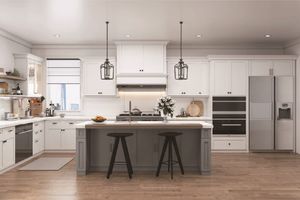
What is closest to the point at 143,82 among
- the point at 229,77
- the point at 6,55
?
Result: the point at 229,77

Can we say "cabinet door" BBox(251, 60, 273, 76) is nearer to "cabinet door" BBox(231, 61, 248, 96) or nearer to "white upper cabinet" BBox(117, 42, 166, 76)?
"cabinet door" BBox(231, 61, 248, 96)

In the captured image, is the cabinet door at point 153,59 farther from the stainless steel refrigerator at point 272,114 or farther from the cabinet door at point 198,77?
the stainless steel refrigerator at point 272,114

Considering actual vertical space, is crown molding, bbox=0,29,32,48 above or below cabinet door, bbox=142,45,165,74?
above

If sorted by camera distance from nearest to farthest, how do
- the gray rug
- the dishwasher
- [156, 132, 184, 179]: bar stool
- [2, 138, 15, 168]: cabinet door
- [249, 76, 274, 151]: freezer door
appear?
1. [156, 132, 184, 179]: bar stool
2. [2, 138, 15, 168]: cabinet door
3. the gray rug
4. the dishwasher
5. [249, 76, 274, 151]: freezer door

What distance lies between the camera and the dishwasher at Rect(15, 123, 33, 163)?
595 centimetres

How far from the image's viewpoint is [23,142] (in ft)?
20.3

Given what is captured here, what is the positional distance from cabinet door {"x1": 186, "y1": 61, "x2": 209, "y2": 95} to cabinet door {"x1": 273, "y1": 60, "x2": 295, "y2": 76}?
A: 1.68m

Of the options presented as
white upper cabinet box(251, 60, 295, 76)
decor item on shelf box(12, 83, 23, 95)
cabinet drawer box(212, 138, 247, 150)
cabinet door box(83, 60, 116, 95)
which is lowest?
cabinet drawer box(212, 138, 247, 150)

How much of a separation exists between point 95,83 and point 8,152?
2.92 m

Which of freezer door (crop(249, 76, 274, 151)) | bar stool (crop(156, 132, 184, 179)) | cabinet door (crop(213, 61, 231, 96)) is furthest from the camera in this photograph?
cabinet door (crop(213, 61, 231, 96))

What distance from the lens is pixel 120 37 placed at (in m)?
7.17

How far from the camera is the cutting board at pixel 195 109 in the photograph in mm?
7918

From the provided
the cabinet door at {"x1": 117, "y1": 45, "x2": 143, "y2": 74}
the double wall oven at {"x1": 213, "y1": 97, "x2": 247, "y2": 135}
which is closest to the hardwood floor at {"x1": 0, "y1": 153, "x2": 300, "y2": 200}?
the double wall oven at {"x1": 213, "y1": 97, "x2": 247, "y2": 135}

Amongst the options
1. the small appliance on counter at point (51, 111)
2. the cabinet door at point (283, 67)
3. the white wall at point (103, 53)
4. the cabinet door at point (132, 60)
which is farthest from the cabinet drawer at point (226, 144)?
the small appliance on counter at point (51, 111)
